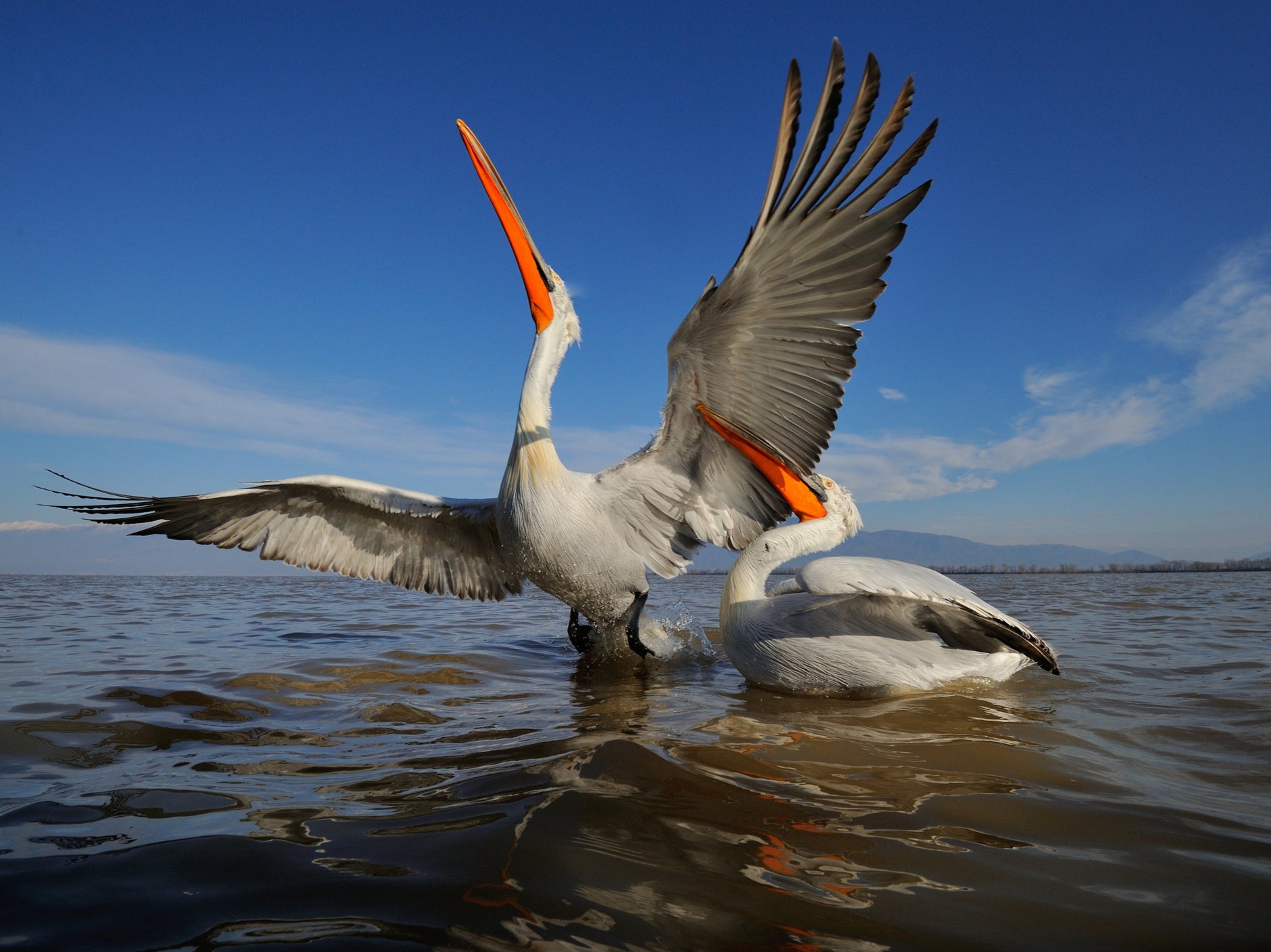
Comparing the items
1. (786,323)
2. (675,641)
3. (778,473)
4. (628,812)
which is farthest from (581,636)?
(628,812)

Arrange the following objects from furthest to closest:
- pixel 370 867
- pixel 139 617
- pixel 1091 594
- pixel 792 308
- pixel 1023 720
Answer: pixel 1091 594, pixel 139 617, pixel 792 308, pixel 1023 720, pixel 370 867

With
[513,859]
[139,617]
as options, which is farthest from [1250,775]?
[139,617]

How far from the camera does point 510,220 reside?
4.36 metres

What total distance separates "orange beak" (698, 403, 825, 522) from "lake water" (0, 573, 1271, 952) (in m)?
1.14

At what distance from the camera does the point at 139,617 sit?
763cm

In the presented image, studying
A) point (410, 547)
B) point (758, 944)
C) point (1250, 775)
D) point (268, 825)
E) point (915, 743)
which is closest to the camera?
point (758, 944)

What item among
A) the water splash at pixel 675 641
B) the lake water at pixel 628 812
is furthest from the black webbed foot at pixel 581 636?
the lake water at pixel 628 812

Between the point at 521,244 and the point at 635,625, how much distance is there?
2552 mm

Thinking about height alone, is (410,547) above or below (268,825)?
above

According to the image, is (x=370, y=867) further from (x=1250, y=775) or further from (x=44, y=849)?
(x=1250, y=775)

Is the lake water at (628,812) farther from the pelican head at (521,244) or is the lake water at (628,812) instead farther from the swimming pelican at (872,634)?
the pelican head at (521,244)

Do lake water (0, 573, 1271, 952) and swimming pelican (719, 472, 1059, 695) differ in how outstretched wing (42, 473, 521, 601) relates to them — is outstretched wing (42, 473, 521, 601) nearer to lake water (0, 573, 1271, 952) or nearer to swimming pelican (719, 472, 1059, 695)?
lake water (0, 573, 1271, 952)

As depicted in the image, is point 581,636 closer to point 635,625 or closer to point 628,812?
point 635,625

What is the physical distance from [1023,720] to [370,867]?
102 inches
